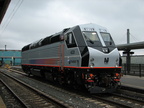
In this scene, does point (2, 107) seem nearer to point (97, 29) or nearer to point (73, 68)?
point (73, 68)

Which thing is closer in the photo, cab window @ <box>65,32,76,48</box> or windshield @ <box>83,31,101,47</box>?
windshield @ <box>83,31,101,47</box>

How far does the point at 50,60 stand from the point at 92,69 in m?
4.30

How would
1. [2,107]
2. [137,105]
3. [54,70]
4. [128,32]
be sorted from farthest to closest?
[128,32]
[54,70]
[137,105]
[2,107]

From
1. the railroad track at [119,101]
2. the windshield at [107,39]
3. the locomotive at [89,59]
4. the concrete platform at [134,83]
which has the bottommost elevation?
the railroad track at [119,101]

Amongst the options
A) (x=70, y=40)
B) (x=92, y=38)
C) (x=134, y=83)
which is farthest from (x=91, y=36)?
(x=134, y=83)

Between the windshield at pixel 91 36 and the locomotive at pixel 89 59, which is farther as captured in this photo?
the windshield at pixel 91 36

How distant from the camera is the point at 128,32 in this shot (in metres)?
27.1

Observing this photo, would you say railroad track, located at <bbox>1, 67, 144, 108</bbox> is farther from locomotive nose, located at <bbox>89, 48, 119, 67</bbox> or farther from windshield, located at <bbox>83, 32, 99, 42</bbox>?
windshield, located at <bbox>83, 32, 99, 42</bbox>

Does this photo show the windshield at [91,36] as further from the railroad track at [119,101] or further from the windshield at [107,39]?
the railroad track at [119,101]

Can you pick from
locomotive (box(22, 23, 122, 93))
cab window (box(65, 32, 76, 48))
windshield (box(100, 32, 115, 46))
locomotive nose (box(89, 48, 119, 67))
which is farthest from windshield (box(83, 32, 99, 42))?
locomotive nose (box(89, 48, 119, 67))

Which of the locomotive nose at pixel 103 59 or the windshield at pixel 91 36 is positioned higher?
the windshield at pixel 91 36

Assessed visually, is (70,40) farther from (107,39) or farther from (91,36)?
(107,39)

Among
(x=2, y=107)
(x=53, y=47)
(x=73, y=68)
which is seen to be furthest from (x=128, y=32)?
(x=2, y=107)

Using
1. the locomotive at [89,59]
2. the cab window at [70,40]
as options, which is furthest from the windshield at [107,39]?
the cab window at [70,40]
